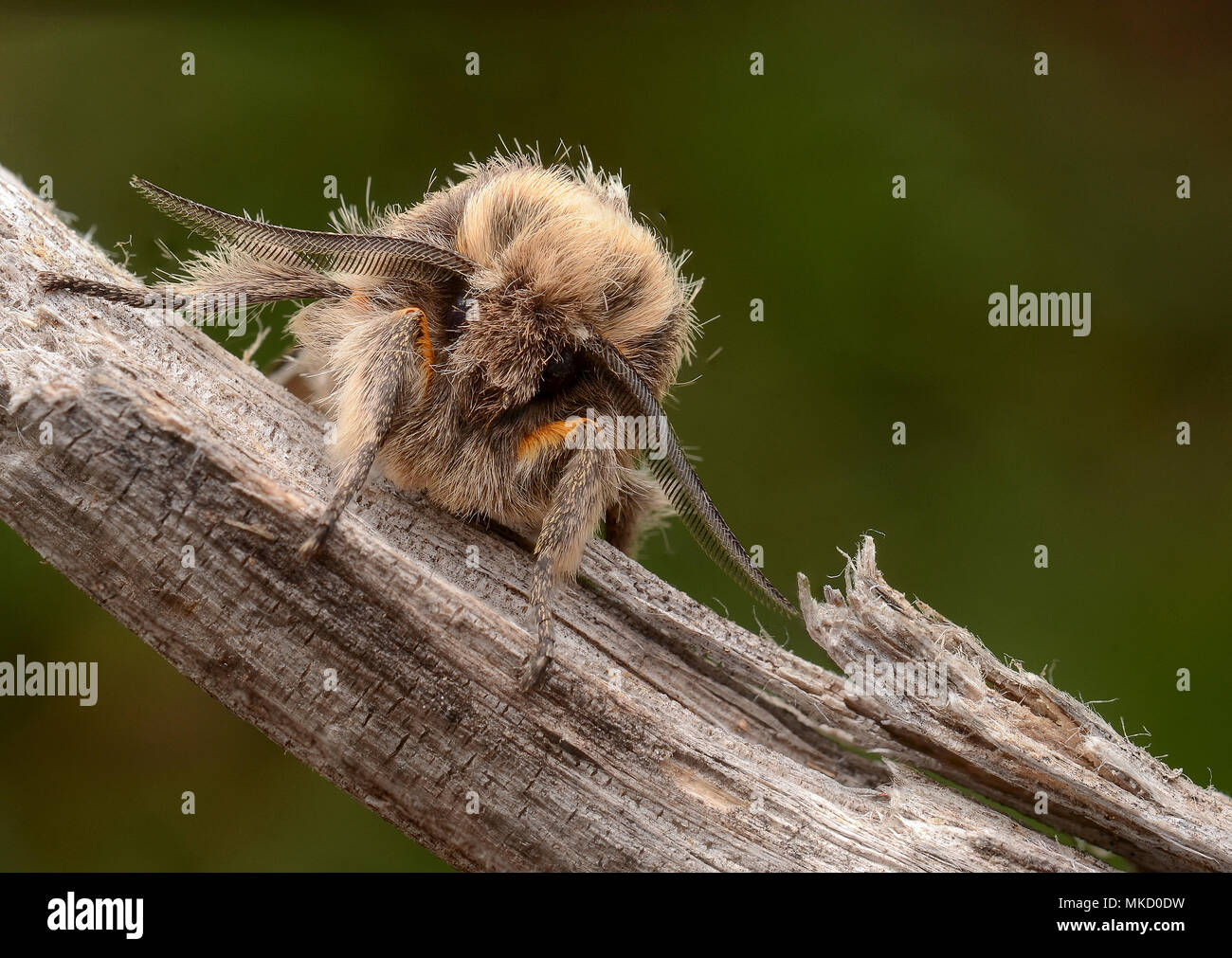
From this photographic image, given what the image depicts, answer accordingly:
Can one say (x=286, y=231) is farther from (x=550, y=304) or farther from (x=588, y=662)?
(x=588, y=662)

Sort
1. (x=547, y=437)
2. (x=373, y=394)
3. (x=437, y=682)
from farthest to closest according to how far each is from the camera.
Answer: (x=547, y=437) < (x=373, y=394) < (x=437, y=682)

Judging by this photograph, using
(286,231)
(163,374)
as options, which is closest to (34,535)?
(163,374)

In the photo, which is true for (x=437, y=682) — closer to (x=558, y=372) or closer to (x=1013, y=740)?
(x=558, y=372)

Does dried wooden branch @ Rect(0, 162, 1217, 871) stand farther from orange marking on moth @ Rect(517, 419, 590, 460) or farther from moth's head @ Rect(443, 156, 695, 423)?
moth's head @ Rect(443, 156, 695, 423)

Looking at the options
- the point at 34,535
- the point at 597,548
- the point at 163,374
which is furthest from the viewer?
the point at 597,548

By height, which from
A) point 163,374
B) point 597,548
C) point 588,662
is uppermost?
point 163,374

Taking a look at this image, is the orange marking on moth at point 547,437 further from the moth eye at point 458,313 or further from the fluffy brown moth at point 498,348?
the moth eye at point 458,313

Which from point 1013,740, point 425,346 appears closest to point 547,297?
point 425,346
